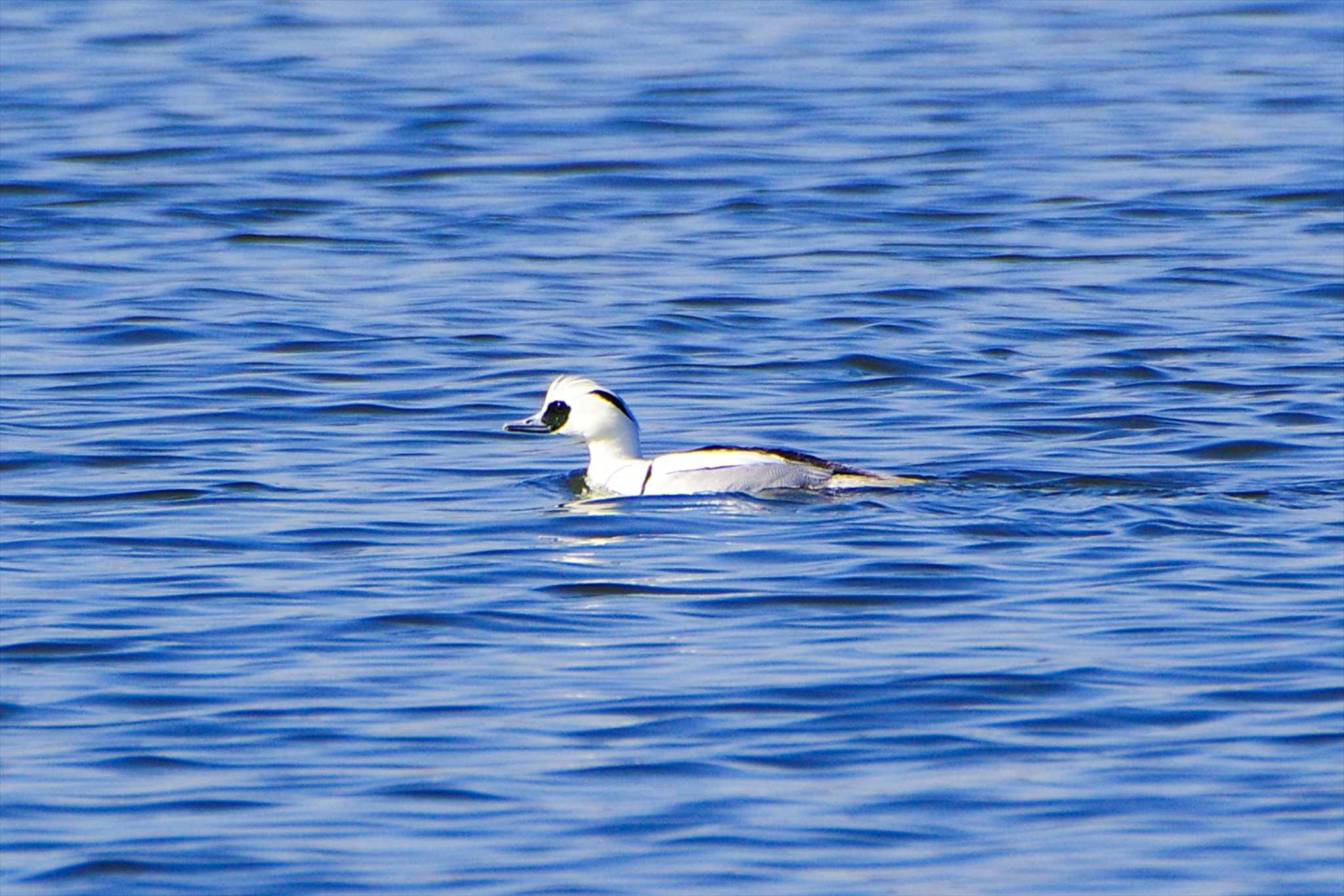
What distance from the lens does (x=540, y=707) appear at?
8203 mm

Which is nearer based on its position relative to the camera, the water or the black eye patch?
the water

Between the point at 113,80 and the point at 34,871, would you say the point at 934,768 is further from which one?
the point at 113,80

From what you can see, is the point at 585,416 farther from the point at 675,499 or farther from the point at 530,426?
the point at 675,499

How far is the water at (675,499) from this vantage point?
722 centimetres

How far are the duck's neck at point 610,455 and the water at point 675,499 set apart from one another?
260 mm

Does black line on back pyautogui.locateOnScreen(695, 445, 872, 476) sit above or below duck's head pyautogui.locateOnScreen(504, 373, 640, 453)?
below

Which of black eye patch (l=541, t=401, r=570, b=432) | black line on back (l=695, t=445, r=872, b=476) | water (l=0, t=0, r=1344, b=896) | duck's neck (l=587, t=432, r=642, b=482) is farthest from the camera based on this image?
black eye patch (l=541, t=401, r=570, b=432)

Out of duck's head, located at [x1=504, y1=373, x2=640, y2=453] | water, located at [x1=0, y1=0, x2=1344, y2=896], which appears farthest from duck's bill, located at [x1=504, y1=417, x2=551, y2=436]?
water, located at [x1=0, y1=0, x2=1344, y2=896]

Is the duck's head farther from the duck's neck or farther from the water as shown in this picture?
the water

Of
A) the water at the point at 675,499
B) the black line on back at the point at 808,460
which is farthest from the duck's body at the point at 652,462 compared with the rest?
the water at the point at 675,499

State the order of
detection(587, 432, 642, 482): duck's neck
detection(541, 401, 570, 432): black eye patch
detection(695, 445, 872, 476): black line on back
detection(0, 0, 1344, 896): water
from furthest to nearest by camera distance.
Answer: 1. detection(541, 401, 570, 432): black eye patch
2. detection(587, 432, 642, 482): duck's neck
3. detection(695, 445, 872, 476): black line on back
4. detection(0, 0, 1344, 896): water

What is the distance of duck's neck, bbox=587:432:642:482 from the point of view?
1219cm

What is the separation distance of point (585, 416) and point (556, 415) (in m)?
0.16

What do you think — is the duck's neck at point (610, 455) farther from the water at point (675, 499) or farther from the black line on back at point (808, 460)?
the black line on back at point (808, 460)
